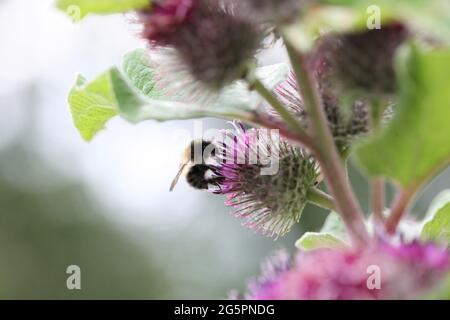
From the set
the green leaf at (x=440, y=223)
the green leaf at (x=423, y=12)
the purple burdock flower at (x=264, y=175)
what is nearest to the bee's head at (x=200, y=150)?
the purple burdock flower at (x=264, y=175)

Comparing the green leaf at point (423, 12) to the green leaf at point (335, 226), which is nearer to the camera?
the green leaf at point (423, 12)

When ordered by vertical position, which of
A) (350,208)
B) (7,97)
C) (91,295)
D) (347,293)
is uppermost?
(7,97)

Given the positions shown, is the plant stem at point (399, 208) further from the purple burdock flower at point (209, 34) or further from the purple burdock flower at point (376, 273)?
the purple burdock flower at point (209, 34)

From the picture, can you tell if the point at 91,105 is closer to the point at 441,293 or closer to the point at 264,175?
the point at 264,175

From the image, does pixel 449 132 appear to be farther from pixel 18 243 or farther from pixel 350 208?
pixel 18 243

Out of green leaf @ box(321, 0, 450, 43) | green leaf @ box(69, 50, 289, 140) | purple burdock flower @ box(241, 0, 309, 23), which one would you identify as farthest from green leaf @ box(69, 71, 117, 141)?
green leaf @ box(321, 0, 450, 43)

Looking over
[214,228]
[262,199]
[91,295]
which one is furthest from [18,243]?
[262,199]
